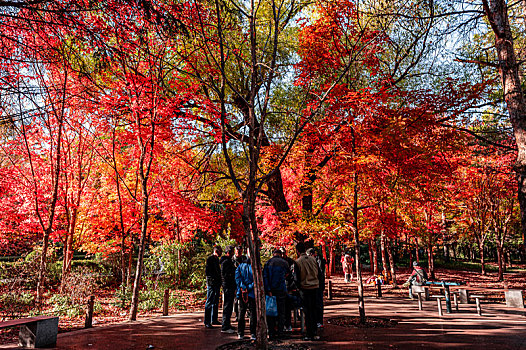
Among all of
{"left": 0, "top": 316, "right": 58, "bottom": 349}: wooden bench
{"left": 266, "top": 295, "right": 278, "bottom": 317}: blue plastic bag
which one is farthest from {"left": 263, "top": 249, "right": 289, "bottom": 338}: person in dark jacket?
{"left": 0, "top": 316, "right": 58, "bottom": 349}: wooden bench

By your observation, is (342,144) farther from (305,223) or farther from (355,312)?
(355,312)

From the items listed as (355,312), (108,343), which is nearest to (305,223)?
(355,312)

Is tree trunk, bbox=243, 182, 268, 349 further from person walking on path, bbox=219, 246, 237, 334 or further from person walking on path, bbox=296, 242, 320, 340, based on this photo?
person walking on path, bbox=219, 246, 237, 334

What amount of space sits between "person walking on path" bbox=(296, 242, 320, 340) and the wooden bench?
4.82 m

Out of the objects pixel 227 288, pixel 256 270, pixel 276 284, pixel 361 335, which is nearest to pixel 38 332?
pixel 227 288

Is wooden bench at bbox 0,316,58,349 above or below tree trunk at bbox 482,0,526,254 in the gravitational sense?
below

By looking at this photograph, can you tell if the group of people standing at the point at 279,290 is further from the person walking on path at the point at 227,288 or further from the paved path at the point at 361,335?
the paved path at the point at 361,335

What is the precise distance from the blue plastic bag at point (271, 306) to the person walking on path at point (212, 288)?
2090 millimetres

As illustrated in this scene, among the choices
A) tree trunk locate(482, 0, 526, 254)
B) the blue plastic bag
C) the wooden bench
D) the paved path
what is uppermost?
tree trunk locate(482, 0, 526, 254)

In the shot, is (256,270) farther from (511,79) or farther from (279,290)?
(511,79)

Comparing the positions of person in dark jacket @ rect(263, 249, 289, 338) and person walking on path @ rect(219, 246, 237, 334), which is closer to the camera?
person in dark jacket @ rect(263, 249, 289, 338)

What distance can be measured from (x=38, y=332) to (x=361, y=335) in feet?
20.8

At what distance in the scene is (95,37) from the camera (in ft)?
14.2

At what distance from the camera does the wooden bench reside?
18.0 feet
